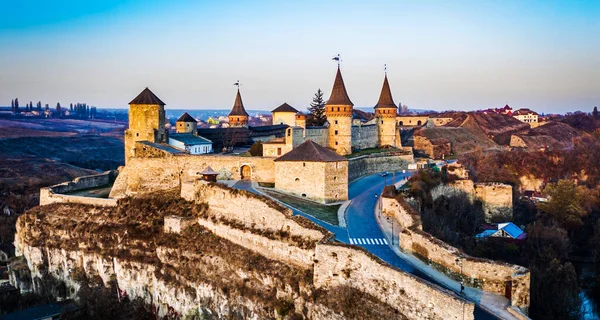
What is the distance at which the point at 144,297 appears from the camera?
1066 inches

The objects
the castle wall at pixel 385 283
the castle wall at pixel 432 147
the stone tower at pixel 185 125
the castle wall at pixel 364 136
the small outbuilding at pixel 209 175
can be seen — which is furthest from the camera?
the castle wall at pixel 432 147

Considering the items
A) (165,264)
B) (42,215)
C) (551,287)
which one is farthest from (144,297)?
(551,287)

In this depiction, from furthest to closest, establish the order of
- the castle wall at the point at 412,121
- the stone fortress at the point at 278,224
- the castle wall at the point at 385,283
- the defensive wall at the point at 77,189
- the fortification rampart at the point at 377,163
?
the castle wall at the point at 412,121, the fortification rampart at the point at 377,163, the defensive wall at the point at 77,189, the stone fortress at the point at 278,224, the castle wall at the point at 385,283

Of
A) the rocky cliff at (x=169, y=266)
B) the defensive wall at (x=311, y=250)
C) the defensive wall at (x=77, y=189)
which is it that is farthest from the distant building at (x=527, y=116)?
the defensive wall at (x=311, y=250)

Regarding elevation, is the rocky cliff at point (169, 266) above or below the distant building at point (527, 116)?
below

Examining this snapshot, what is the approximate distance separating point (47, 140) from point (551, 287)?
117321mm

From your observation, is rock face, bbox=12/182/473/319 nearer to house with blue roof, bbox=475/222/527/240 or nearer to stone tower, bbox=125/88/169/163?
stone tower, bbox=125/88/169/163

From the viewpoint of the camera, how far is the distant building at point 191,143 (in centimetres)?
3728

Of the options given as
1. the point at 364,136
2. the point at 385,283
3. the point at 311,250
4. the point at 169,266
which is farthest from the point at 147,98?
the point at 385,283

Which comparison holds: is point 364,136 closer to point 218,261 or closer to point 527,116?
point 218,261

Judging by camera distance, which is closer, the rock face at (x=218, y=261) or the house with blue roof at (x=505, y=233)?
the rock face at (x=218, y=261)

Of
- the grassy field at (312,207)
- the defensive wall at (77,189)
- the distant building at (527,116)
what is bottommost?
the defensive wall at (77,189)

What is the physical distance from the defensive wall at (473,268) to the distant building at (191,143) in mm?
20507

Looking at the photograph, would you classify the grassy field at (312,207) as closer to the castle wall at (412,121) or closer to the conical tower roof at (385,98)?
the conical tower roof at (385,98)
